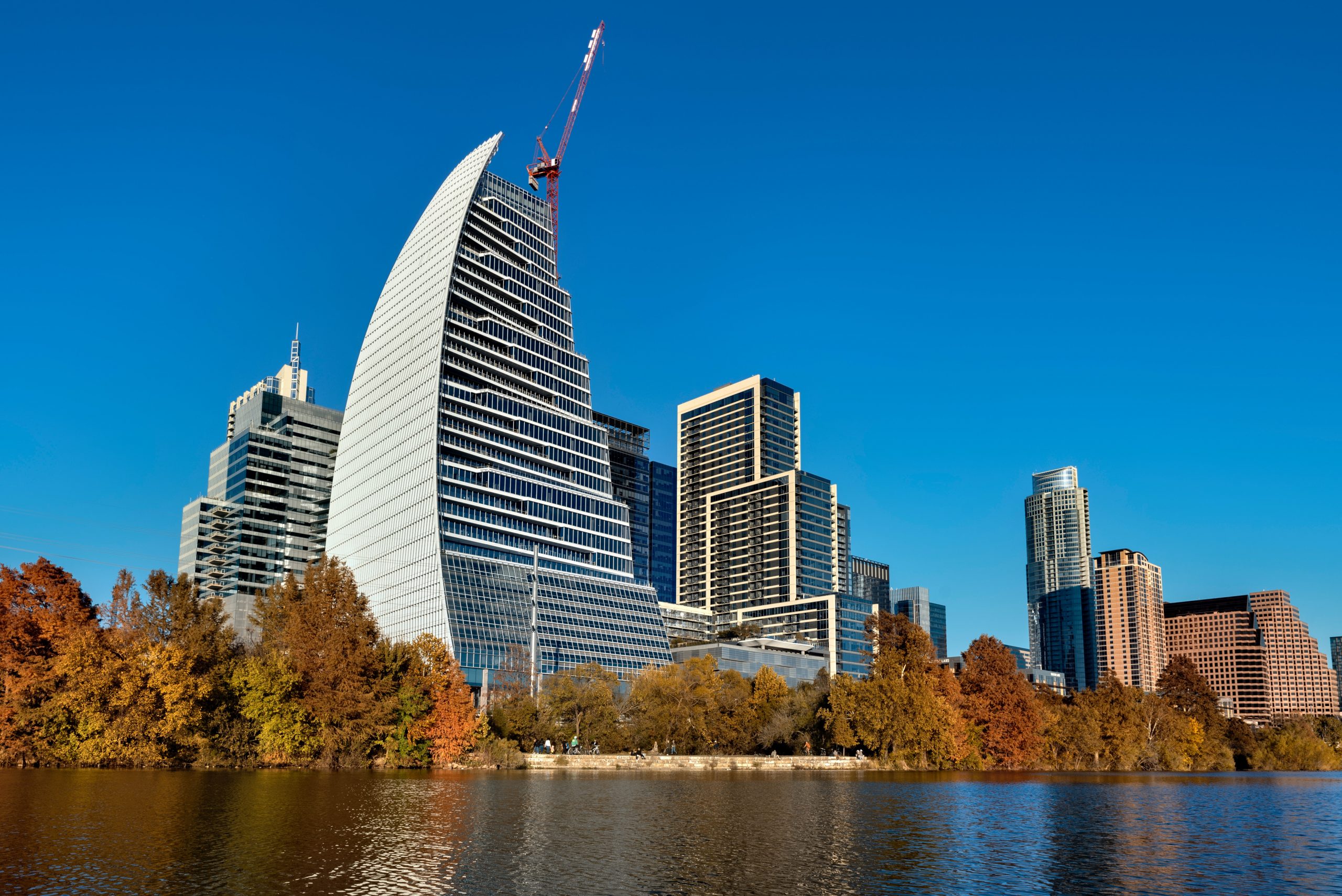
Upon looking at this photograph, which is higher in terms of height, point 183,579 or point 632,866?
point 183,579

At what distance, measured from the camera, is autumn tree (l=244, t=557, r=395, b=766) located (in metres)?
104

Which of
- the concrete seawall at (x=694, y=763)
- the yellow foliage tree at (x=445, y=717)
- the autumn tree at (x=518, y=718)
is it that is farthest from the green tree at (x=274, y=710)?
the concrete seawall at (x=694, y=763)

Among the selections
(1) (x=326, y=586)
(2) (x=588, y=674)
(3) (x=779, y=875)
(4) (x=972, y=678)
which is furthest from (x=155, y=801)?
(4) (x=972, y=678)

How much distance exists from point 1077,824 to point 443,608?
131m

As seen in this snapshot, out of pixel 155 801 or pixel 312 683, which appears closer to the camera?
pixel 155 801

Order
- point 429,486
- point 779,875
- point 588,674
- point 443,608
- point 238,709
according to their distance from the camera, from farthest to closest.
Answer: point 429,486 < point 443,608 < point 588,674 < point 238,709 < point 779,875

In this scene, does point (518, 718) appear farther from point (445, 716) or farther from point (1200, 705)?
point (1200, 705)

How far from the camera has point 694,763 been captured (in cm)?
12850

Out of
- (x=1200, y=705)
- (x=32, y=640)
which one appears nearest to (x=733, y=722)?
(x=32, y=640)

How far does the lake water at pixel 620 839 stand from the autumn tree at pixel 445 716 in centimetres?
2622

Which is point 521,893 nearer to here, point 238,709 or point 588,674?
point 238,709

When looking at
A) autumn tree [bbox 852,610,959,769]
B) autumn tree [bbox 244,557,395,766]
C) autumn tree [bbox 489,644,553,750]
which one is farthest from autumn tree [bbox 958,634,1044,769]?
autumn tree [bbox 244,557,395,766]

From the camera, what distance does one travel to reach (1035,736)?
150750 mm

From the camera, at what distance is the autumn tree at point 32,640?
308ft
